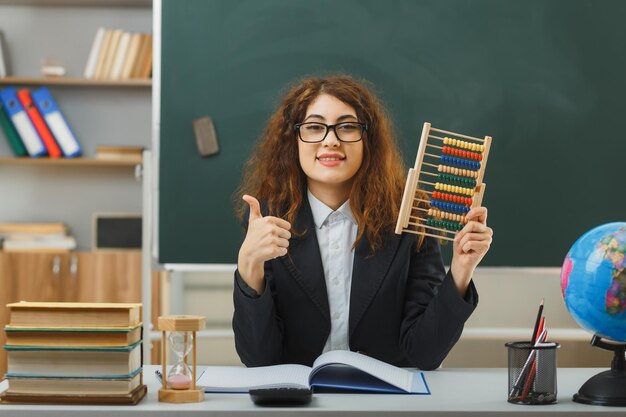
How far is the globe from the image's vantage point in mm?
1465

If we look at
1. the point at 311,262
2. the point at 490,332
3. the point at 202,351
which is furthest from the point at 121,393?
the point at 202,351

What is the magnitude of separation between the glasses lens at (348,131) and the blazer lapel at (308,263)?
0.73 feet

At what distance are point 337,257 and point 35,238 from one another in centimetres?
260

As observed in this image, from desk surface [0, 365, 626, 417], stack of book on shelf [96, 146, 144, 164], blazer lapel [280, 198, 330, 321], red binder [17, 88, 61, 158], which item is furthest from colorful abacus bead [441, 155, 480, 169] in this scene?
red binder [17, 88, 61, 158]

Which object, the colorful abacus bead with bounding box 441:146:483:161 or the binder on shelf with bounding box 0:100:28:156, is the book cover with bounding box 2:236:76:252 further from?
the colorful abacus bead with bounding box 441:146:483:161

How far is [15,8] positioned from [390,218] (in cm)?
328

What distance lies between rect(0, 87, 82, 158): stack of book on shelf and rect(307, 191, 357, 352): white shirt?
8.60 feet

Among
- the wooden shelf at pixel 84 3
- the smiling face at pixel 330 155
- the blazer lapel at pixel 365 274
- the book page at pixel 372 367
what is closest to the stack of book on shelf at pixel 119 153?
the wooden shelf at pixel 84 3

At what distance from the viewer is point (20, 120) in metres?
4.41

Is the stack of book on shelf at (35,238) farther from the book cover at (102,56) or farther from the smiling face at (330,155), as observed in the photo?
the smiling face at (330,155)

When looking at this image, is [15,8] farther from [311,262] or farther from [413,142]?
[311,262]

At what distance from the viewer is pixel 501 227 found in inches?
130

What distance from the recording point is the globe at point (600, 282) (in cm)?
146

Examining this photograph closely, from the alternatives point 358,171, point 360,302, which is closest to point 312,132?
point 358,171
